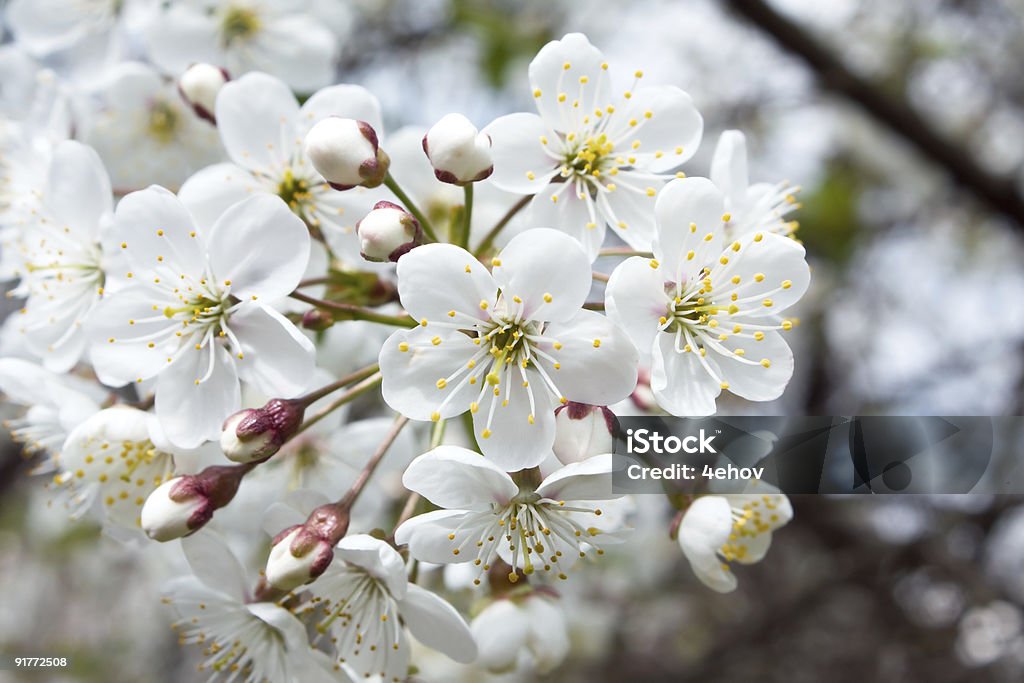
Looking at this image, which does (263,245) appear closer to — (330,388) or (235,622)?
(330,388)

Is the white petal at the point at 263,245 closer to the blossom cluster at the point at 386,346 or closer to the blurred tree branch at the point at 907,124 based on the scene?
the blossom cluster at the point at 386,346

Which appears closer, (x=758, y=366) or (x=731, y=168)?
(x=758, y=366)

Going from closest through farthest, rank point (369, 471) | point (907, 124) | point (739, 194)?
point (369, 471) < point (739, 194) < point (907, 124)

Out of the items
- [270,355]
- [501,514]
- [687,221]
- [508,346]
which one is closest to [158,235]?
[270,355]

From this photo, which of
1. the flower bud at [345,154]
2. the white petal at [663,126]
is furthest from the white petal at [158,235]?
the white petal at [663,126]

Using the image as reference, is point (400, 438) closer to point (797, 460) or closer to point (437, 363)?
point (437, 363)

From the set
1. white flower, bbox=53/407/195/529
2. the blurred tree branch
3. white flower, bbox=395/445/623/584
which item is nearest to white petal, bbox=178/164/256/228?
white flower, bbox=53/407/195/529
